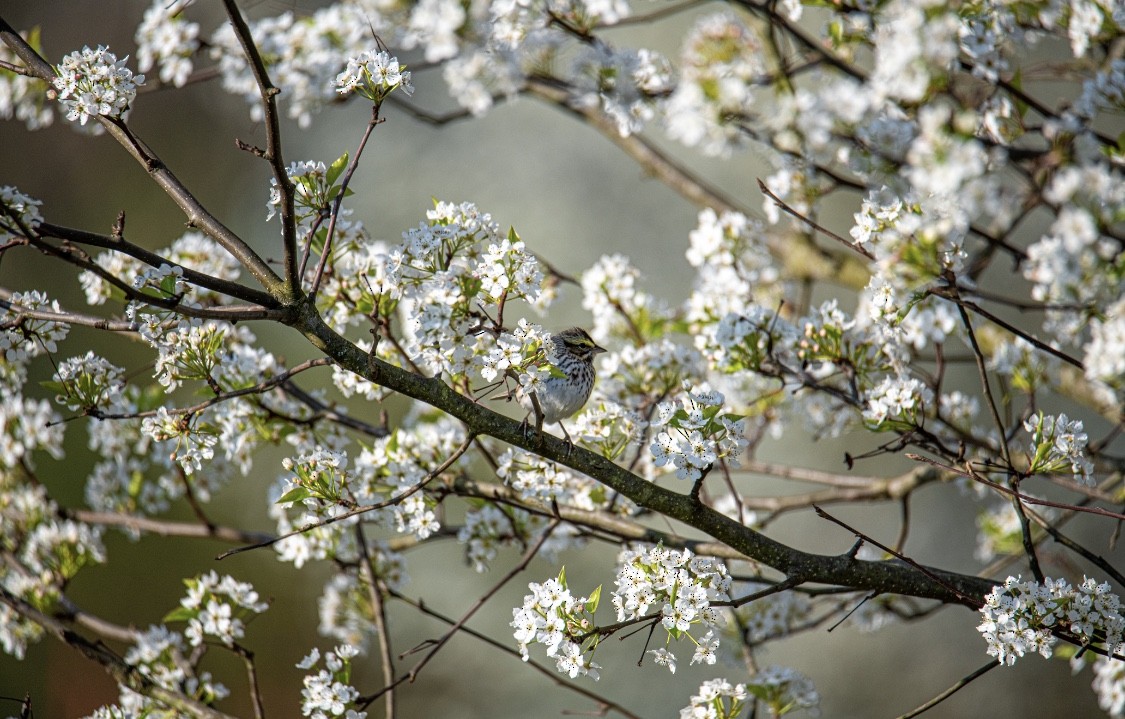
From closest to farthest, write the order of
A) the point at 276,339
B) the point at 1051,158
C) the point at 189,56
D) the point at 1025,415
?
1. the point at 1051,158
2. the point at 1025,415
3. the point at 189,56
4. the point at 276,339

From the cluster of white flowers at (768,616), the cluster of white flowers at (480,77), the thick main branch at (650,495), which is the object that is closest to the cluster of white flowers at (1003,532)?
the cluster of white flowers at (768,616)

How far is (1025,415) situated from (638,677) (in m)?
4.55

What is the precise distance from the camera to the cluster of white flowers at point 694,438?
2035 millimetres

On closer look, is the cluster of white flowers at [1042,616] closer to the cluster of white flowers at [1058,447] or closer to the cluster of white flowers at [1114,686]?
the cluster of white flowers at [1058,447]

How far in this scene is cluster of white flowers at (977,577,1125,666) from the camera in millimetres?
1981

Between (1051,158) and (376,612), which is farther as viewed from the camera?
(376,612)

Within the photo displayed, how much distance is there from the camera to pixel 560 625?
1961mm

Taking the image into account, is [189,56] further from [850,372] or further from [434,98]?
[434,98]

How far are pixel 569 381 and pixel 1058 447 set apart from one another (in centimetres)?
145

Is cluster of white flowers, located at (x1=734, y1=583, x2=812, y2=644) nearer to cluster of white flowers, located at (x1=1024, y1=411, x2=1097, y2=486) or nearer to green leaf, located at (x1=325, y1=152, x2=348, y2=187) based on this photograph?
cluster of white flowers, located at (x1=1024, y1=411, x2=1097, y2=486)

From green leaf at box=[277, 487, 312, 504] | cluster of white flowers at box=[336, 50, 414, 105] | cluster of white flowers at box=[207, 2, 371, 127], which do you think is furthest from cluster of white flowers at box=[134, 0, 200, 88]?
green leaf at box=[277, 487, 312, 504]

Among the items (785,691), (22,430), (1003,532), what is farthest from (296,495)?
(1003,532)

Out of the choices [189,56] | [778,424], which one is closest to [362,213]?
[189,56]

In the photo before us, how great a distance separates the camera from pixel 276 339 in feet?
23.4
